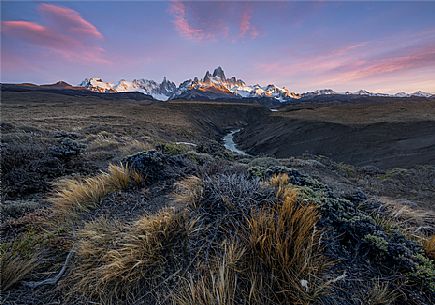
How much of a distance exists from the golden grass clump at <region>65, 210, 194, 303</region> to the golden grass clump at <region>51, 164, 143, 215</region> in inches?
45.5

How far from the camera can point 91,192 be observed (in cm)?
417

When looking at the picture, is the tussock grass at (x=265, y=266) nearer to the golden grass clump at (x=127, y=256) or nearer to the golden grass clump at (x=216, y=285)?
the golden grass clump at (x=216, y=285)

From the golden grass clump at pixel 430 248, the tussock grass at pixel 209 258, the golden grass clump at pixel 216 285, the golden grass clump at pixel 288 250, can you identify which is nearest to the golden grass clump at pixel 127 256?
the tussock grass at pixel 209 258

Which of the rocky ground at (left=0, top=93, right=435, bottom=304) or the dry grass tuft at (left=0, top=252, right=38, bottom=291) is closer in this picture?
the rocky ground at (left=0, top=93, right=435, bottom=304)

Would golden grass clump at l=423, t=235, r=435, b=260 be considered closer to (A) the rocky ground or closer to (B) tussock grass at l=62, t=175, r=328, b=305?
(A) the rocky ground

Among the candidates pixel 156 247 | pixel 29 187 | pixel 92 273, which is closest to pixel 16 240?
pixel 92 273

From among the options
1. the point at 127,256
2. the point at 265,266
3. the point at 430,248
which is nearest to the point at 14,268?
the point at 127,256

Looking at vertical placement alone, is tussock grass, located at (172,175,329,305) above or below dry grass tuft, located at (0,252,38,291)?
above

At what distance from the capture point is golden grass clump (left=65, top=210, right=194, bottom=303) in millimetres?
2246

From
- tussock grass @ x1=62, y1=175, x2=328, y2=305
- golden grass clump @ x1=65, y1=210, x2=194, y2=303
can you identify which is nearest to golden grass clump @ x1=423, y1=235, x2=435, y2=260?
tussock grass @ x1=62, y1=175, x2=328, y2=305

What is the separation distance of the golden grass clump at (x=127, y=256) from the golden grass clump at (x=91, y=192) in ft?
3.79

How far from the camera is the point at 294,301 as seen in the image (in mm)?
2037

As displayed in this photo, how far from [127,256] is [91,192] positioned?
219 centimetres

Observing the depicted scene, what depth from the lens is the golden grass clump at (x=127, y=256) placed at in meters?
2.25
